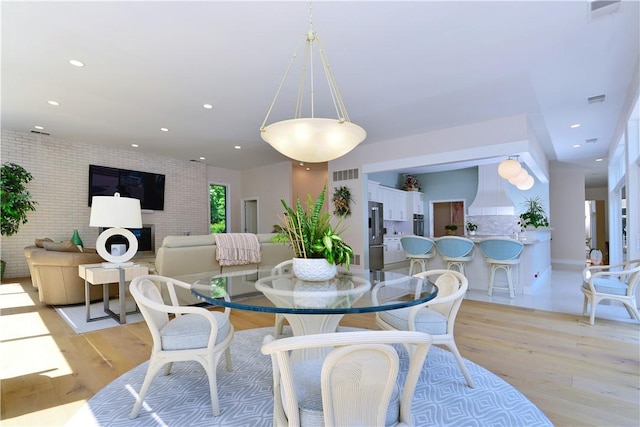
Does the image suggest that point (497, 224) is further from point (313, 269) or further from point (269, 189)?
point (313, 269)

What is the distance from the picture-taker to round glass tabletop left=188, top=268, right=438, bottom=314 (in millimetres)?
1415

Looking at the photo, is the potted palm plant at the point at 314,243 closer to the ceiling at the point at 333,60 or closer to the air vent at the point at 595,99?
the ceiling at the point at 333,60

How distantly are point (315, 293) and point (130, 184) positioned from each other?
288 inches

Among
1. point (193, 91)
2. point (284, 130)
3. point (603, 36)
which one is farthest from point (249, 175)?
point (603, 36)

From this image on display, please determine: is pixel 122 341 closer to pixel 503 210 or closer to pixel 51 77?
pixel 51 77

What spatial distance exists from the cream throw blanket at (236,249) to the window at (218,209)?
5365mm

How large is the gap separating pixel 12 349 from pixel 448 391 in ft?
11.7

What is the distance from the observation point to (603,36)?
8.88 ft

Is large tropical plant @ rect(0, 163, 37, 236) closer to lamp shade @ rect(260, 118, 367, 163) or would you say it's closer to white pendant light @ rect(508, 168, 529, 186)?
lamp shade @ rect(260, 118, 367, 163)

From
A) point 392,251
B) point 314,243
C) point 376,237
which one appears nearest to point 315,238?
point 314,243

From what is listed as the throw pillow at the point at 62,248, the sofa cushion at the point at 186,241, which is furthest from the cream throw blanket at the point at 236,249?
the throw pillow at the point at 62,248

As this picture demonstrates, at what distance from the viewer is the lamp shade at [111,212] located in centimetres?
317

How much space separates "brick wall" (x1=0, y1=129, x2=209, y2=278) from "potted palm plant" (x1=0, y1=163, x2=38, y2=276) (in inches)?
14.8

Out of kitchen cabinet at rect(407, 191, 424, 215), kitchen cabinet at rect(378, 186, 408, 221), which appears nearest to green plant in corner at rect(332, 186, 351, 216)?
kitchen cabinet at rect(378, 186, 408, 221)
